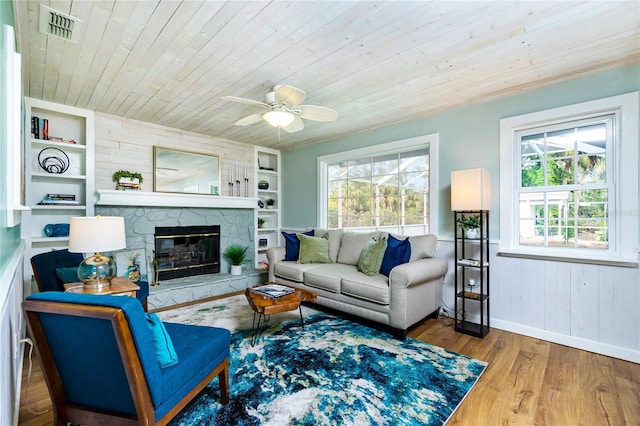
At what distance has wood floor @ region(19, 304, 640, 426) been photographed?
1732 millimetres

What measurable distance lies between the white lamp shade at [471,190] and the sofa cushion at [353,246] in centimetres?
114

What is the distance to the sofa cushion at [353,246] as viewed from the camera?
3.86 m

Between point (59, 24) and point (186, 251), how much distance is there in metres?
3.17

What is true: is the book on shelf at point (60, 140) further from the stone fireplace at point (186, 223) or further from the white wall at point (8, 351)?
the white wall at point (8, 351)

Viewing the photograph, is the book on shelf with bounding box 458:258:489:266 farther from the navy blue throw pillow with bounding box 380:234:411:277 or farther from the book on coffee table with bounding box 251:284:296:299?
the book on coffee table with bounding box 251:284:296:299

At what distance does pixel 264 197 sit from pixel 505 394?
4.51m

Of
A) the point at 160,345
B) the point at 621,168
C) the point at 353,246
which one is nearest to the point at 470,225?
the point at 621,168

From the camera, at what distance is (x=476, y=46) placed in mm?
2141

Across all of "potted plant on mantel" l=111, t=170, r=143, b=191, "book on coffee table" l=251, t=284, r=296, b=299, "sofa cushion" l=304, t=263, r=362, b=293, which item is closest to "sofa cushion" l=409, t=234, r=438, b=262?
"sofa cushion" l=304, t=263, r=362, b=293

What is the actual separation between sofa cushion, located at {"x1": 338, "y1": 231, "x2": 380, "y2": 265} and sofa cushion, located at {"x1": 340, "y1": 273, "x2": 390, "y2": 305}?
Result: 65 cm

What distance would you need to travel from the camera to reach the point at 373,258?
327 cm

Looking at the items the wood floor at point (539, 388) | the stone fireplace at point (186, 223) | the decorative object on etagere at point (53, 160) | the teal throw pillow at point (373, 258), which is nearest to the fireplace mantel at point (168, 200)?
the stone fireplace at point (186, 223)

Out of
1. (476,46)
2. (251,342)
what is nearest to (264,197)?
(251,342)

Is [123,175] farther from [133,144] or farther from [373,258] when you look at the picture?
[373,258]
